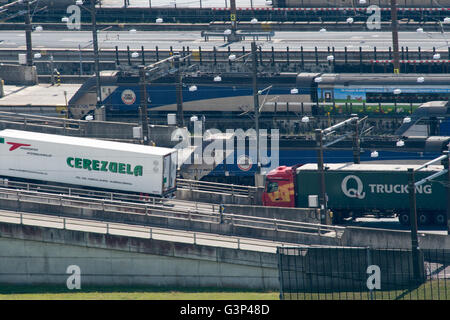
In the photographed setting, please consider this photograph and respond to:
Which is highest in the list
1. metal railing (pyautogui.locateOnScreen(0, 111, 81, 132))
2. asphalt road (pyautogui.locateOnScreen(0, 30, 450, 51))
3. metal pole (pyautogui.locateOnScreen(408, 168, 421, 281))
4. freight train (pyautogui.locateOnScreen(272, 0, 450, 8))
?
freight train (pyautogui.locateOnScreen(272, 0, 450, 8))

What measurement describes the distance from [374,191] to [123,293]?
516 inches

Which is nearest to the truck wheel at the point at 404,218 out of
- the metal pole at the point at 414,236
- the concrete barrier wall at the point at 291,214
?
the concrete barrier wall at the point at 291,214

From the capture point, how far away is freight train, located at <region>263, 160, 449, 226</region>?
46.2 m

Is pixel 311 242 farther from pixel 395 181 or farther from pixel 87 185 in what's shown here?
pixel 87 185

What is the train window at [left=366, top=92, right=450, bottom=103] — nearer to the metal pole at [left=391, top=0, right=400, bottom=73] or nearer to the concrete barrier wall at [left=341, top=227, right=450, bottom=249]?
the metal pole at [left=391, top=0, right=400, bottom=73]

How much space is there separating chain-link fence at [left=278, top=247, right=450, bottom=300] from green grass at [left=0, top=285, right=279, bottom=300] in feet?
6.99

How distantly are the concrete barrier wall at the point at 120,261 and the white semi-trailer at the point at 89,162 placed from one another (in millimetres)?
6972

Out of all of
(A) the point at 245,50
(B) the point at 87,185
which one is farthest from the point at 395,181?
(A) the point at 245,50

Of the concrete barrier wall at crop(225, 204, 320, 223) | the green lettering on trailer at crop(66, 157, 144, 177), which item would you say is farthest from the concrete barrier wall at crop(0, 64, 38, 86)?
the concrete barrier wall at crop(225, 204, 320, 223)

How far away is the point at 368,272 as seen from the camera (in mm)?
33938

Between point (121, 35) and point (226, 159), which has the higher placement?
point (121, 35)

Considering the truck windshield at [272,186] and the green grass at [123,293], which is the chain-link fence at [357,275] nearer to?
the green grass at [123,293]

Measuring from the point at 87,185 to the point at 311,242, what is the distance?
1130cm
